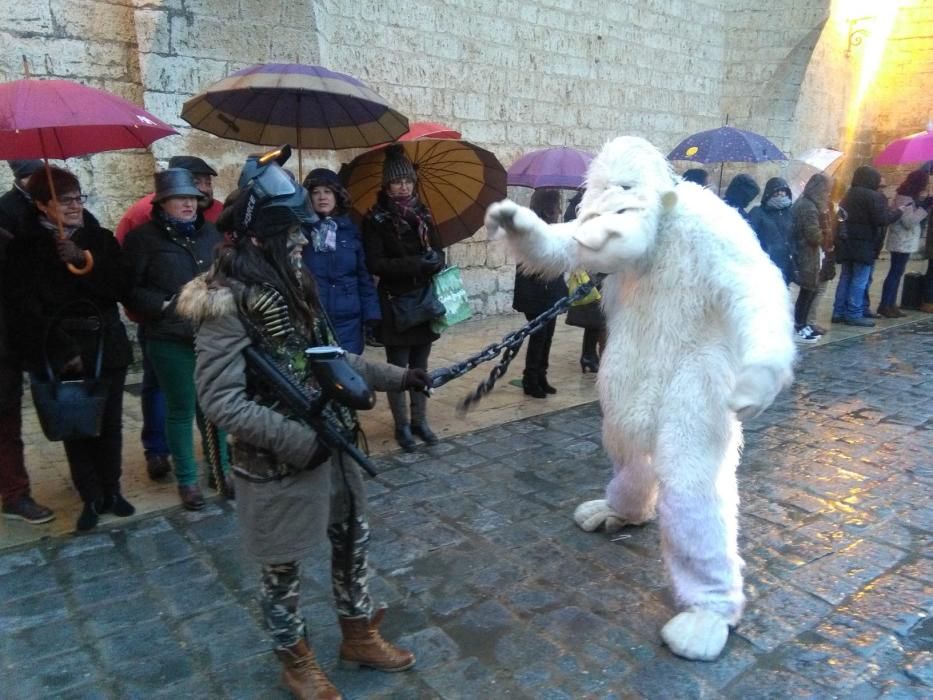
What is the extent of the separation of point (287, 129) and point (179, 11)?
2.15 meters

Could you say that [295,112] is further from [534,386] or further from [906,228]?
[906,228]

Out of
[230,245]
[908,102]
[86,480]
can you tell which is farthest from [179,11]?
[908,102]

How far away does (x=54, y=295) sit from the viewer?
11.8 ft

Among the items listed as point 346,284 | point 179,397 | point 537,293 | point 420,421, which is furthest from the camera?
point 537,293

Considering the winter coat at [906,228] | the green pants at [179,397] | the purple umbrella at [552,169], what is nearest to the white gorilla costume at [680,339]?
the green pants at [179,397]

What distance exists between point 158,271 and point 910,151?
904cm

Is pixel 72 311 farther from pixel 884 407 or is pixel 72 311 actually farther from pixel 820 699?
pixel 884 407

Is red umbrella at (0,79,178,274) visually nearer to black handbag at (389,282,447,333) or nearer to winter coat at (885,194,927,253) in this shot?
black handbag at (389,282,447,333)

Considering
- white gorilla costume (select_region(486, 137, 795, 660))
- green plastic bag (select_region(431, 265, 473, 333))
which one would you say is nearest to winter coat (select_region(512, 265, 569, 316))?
green plastic bag (select_region(431, 265, 473, 333))

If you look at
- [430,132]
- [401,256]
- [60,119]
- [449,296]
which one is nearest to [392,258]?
[401,256]

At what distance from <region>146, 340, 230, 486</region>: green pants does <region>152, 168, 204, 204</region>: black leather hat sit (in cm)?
80

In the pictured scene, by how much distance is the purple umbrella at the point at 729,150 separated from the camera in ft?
21.9

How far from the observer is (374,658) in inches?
103

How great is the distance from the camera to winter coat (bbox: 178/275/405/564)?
6.97 ft
